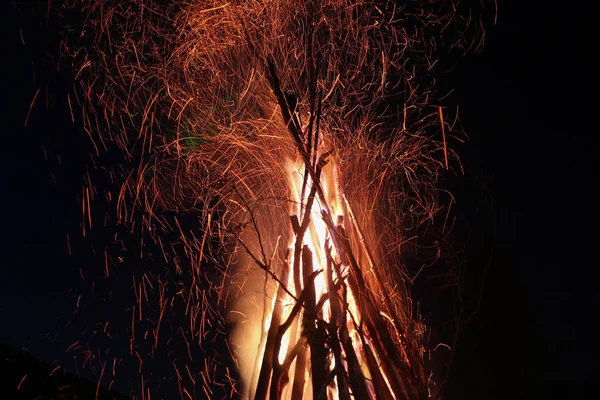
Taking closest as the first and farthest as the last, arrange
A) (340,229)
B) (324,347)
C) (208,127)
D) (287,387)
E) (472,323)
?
(324,347) → (287,387) → (340,229) → (208,127) → (472,323)

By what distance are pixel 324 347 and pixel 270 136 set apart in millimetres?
1761

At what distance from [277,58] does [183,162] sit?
45.6 inches

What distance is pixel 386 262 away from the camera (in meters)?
4.15

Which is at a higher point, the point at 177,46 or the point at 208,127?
the point at 177,46

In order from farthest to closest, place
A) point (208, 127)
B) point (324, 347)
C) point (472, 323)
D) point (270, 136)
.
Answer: point (472, 323), point (208, 127), point (270, 136), point (324, 347)

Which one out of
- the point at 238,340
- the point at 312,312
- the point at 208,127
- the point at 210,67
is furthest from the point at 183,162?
the point at 312,312

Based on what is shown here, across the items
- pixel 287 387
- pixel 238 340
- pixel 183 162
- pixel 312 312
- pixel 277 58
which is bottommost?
pixel 287 387

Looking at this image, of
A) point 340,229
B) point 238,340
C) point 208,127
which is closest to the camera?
point 340,229

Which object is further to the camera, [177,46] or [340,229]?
[177,46]

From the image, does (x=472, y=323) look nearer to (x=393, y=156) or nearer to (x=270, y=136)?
(x=393, y=156)

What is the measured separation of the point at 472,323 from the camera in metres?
5.58

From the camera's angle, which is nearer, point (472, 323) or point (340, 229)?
point (340, 229)

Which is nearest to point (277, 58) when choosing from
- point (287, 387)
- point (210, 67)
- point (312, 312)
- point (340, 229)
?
point (210, 67)

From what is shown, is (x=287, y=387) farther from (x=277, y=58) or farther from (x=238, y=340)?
(x=277, y=58)
